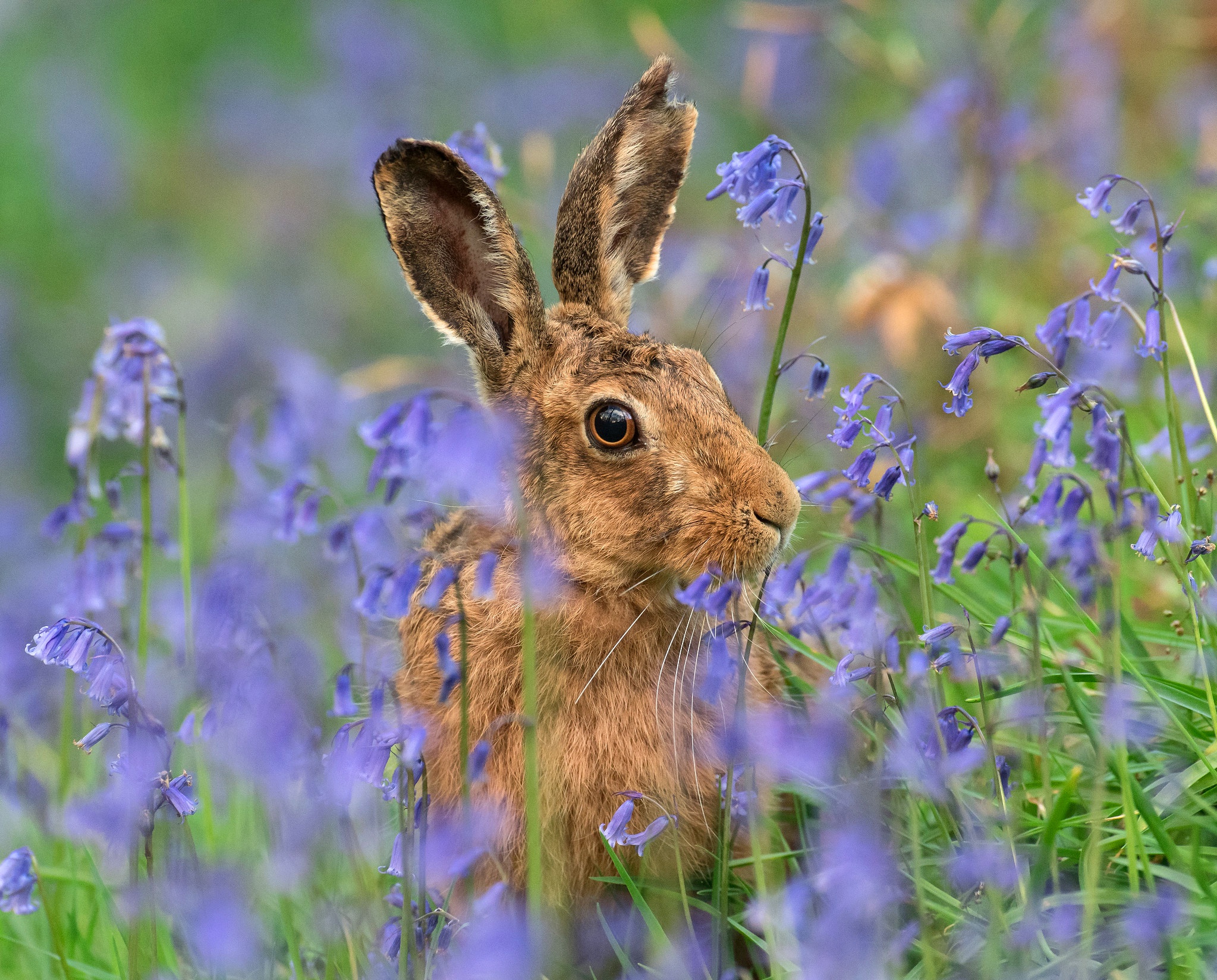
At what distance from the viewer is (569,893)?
3.63m

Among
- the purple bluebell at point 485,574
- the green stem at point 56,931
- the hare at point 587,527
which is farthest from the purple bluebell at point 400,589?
the green stem at point 56,931

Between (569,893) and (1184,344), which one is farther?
(569,893)

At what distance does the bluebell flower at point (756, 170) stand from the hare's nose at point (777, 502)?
763 millimetres

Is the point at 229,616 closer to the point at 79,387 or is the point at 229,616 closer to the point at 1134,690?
the point at 1134,690

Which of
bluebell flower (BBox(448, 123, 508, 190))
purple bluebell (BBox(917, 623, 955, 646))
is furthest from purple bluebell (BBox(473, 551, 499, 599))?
bluebell flower (BBox(448, 123, 508, 190))

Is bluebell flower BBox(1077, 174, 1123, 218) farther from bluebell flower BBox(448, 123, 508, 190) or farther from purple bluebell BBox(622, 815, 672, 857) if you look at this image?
bluebell flower BBox(448, 123, 508, 190)

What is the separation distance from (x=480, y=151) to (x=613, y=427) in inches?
47.7

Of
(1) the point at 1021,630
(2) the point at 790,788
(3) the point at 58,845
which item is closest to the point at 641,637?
(2) the point at 790,788

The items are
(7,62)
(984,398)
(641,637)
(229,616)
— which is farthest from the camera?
(7,62)

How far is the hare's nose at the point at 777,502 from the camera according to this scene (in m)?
3.62

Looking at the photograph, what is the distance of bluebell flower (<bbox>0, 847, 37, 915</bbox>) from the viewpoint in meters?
2.99

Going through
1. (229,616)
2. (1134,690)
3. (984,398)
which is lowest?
(1134,690)

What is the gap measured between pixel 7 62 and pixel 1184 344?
10261 mm

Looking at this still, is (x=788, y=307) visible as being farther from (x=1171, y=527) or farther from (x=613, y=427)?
(x=1171, y=527)
